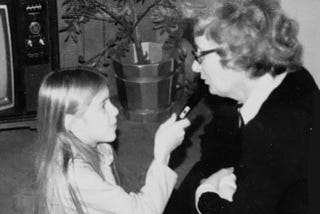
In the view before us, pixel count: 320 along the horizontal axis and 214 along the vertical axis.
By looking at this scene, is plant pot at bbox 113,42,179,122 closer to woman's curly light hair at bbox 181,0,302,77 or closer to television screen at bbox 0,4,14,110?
television screen at bbox 0,4,14,110

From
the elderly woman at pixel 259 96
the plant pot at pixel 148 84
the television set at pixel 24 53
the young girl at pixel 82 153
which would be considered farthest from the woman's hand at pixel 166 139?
the plant pot at pixel 148 84

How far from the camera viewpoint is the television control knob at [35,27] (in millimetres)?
2887

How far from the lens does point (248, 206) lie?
163 cm

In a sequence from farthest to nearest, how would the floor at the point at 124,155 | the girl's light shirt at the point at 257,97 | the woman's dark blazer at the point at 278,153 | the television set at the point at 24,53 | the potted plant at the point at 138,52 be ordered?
the potted plant at the point at 138,52
the television set at the point at 24,53
the floor at the point at 124,155
the girl's light shirt at the point at 257,97
the woman's dark blazer at the point at 278,153

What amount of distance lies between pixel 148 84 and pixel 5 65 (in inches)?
30.6

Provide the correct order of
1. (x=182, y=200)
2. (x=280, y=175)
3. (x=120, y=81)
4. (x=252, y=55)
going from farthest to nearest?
(x=120, y=81), (x=182, y=200), (x=252, y=55), (x=280, y=175)

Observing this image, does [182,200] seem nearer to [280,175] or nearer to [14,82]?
[280,175]

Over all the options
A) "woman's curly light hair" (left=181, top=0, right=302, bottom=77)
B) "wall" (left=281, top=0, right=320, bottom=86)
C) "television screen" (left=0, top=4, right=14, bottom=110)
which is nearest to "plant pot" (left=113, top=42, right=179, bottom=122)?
"television screen" (left=0, top=4, right=14, bottom=110)

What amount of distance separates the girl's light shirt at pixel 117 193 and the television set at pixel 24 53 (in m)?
1.39

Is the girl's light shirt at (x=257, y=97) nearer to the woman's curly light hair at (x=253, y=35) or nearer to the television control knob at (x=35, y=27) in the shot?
the woman's curly light hair at (x=253, y=35)

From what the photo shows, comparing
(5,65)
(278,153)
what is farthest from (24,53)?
(278,153)

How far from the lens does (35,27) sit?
9.51ft

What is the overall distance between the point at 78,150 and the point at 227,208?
444 mm

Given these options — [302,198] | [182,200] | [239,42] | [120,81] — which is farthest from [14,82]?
[302,198]
